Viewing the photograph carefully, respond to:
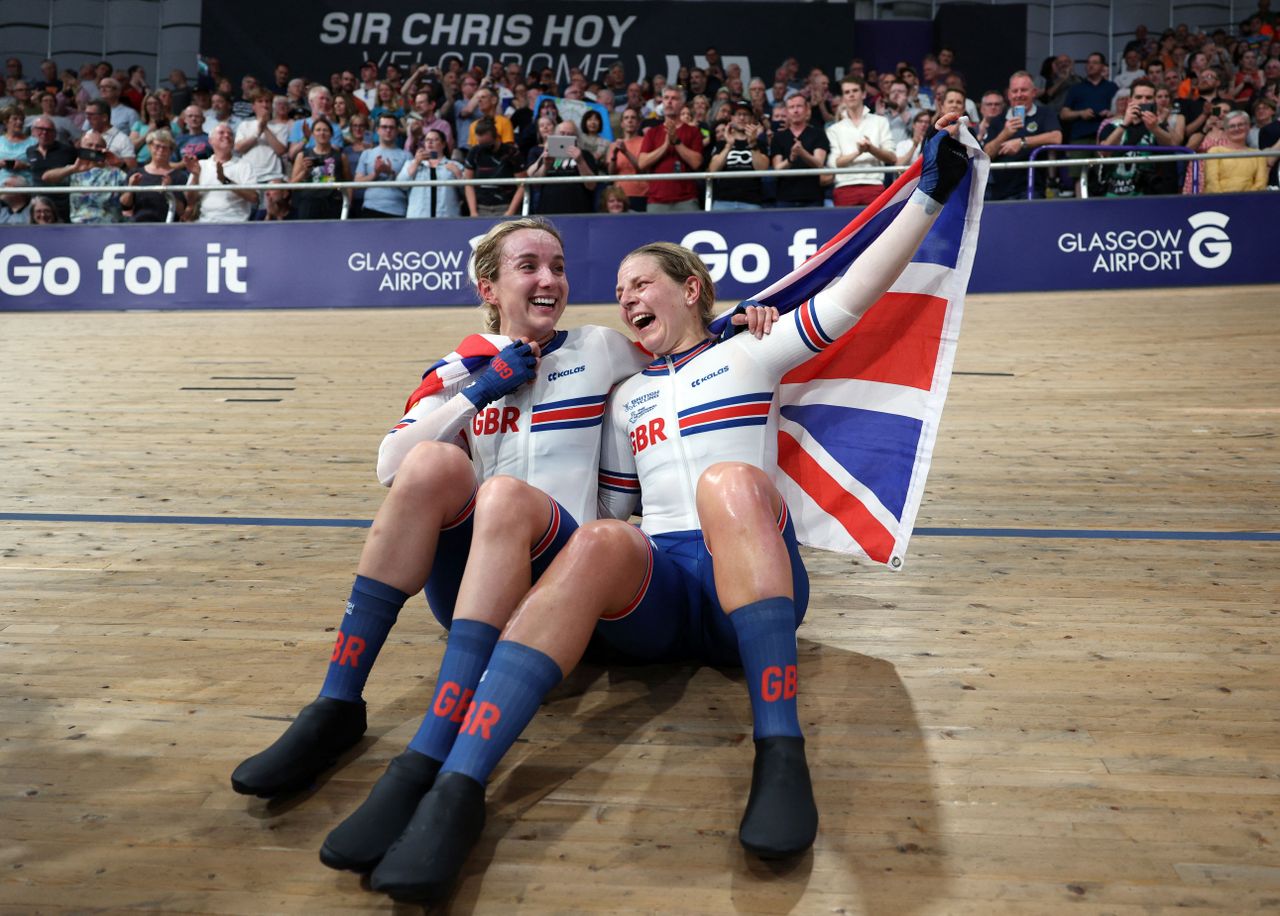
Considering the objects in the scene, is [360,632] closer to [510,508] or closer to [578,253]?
[510,508]

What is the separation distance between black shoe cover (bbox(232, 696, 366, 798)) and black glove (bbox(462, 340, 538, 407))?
2.39ft

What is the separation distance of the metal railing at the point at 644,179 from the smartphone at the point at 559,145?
0.66ft

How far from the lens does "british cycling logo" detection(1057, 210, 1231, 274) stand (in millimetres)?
8773

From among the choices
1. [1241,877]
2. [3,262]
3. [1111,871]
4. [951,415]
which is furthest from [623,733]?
[3,262]

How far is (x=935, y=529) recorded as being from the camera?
3961mm

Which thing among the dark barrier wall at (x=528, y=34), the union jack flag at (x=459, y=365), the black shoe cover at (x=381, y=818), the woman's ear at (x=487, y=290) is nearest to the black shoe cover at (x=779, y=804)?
the black shoe cover at (x=381, y=818)

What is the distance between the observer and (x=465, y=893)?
1850 millimetres

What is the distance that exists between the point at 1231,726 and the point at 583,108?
30.1ft

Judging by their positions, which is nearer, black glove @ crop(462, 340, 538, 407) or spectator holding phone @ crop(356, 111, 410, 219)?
black glove @ crop(462, 340, 538, 407)

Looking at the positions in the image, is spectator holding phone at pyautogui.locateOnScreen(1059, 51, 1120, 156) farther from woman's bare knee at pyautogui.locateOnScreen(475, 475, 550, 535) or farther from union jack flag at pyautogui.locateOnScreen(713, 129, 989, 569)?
woman's bare knee at pyautogui.locateOnScreen(475, 475, 550, 535)

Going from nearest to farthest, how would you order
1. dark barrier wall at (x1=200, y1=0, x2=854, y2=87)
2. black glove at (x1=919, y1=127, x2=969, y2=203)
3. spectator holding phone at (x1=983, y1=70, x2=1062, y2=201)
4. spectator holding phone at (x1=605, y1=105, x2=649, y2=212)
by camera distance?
1. black glove at (x1=919, y1=127, x2=969, y2=203)
2. spectator holding phone at (x1=983, y1=70, x2=1062, y2=201)
3. spectator holding phone at (x1=605, y1=105, x2=649, y2=212)
4. dark barrier wall at (x1=200, y1=0, x2=854, y2=87)

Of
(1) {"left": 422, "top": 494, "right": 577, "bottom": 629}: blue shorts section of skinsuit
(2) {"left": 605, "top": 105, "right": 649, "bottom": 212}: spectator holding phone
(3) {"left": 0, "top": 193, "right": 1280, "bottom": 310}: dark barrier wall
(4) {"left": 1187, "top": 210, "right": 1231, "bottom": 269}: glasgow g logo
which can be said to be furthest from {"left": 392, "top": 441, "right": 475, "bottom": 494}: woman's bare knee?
(4) {"left": 1187, "top": 210, "right": 1231, "bottom": 269}: glasgow g logo

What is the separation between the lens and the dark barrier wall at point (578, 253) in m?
8.80

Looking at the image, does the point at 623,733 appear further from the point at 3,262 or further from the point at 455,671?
the point at 3,262
